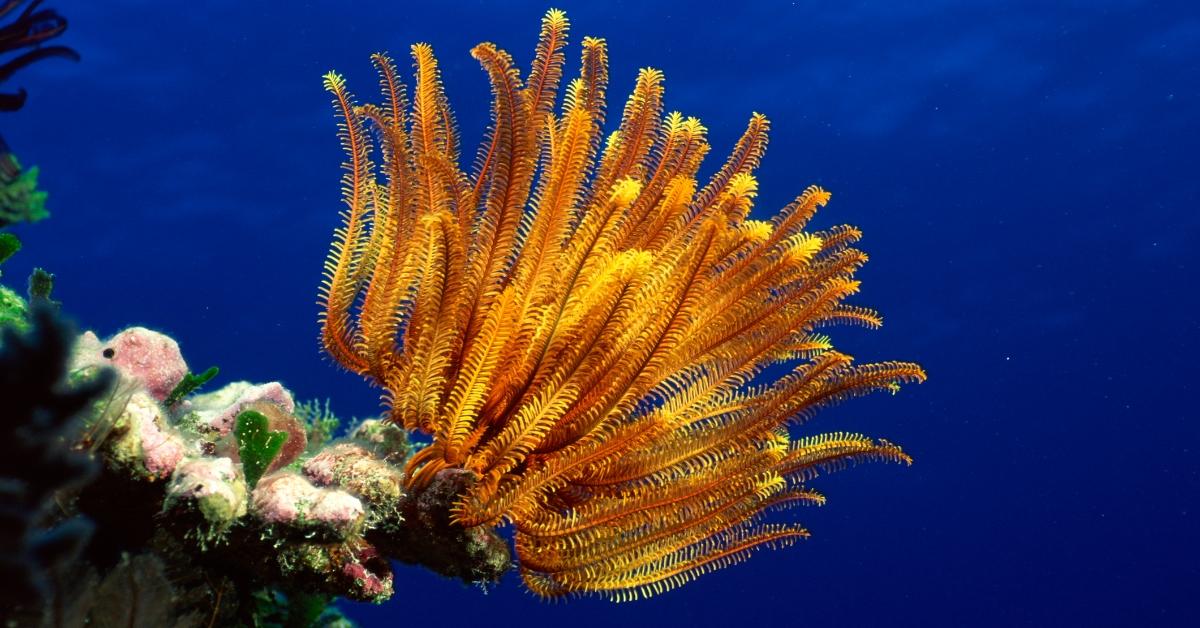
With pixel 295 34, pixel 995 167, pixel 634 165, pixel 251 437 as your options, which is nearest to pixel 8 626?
A: pixel 251 437

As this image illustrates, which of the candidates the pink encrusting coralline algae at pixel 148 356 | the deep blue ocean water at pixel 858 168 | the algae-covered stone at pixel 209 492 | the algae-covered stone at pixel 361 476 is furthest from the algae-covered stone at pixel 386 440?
the deep blue ocean water at pixel 858 168

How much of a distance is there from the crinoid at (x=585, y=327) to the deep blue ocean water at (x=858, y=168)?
14.3 m

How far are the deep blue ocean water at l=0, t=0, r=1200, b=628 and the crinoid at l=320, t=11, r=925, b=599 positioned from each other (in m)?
14.3

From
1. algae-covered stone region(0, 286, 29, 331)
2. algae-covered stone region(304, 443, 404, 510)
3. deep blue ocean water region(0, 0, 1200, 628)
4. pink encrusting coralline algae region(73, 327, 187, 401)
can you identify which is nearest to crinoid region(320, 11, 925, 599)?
algae-covered stone region(304, 443, 404, 510)

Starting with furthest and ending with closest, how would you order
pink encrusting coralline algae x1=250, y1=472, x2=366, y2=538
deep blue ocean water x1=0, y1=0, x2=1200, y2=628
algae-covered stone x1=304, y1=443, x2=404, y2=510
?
deep blue ocean water x1=0, y1=0, x2=1200, y2=628 < algae-covered stone x1=304, y1=443, x2=404, y2=510 < pink encrusting coralline algae x1=250, y1=472, x2=366, y2=538

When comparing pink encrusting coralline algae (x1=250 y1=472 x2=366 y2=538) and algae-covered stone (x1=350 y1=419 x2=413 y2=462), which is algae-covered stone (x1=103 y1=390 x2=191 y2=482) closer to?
pink encrusting coralline algae (x1=250 y1=472 x2=366 y2=538)

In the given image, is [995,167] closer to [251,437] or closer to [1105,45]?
[1105,45]

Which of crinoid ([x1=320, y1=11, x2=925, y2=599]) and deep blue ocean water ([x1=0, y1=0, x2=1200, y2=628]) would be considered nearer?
crinoid ([x1=320, y1=11, x2=925, y2=599])

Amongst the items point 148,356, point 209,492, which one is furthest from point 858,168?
point 209,492

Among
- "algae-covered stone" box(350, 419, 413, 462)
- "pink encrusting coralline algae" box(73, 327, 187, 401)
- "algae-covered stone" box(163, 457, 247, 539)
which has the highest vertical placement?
"pink encrusting coralline algae" box(73, 327, 187, 401)

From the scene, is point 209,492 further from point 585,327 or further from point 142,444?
point 585,327

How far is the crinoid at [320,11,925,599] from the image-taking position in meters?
3.42

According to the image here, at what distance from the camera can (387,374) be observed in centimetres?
395

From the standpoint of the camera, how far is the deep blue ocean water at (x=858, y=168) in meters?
25.0
